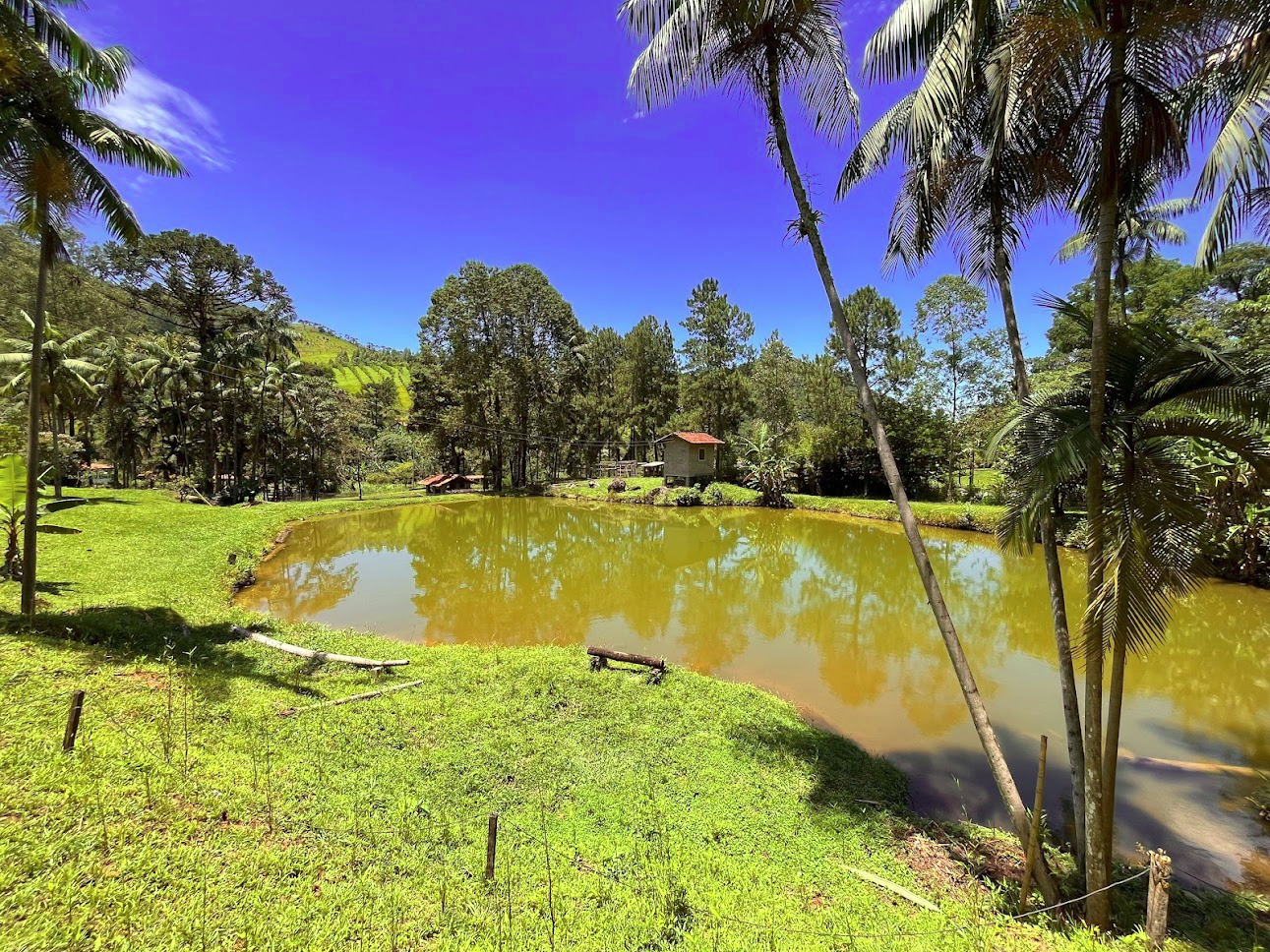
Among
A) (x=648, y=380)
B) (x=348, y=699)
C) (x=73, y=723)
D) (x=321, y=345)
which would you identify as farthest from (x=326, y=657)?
(x=321, y=345)

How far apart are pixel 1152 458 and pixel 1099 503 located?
1.40 feet

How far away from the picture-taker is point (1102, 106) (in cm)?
394

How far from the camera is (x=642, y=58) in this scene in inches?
213

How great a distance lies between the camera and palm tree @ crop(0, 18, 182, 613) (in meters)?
5.72

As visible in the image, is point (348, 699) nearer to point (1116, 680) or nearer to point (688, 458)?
point (1116, 680)

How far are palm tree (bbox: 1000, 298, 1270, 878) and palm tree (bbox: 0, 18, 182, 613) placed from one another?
10646 millimetres

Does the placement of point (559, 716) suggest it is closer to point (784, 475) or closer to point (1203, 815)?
point (1203, 815)

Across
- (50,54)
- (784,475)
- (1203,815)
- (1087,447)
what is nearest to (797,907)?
(1087,447)

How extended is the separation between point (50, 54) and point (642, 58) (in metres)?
7.71

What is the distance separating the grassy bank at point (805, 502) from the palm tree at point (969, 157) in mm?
16901

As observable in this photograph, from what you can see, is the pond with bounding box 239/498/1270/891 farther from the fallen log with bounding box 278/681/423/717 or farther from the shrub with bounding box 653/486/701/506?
the shrub with bounding box 653/486/701/506

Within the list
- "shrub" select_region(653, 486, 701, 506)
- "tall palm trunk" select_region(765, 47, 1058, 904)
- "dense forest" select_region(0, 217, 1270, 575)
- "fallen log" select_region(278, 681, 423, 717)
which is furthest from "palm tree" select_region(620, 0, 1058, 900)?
"shrub" select_region(653, 486, 701, 506)

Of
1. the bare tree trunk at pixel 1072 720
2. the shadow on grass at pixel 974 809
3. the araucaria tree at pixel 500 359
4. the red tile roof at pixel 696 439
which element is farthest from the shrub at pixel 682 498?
the bare tree trunk at pixel 1072 720

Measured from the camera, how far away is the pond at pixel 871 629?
5.79 metres
